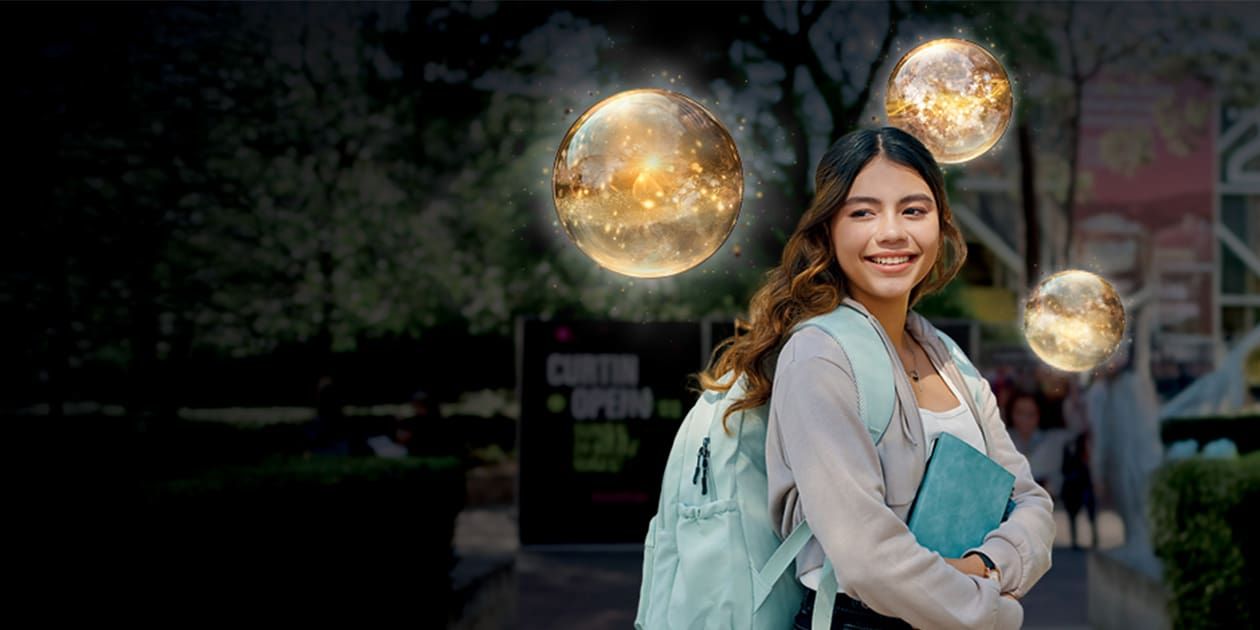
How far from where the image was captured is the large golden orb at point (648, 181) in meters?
2.04

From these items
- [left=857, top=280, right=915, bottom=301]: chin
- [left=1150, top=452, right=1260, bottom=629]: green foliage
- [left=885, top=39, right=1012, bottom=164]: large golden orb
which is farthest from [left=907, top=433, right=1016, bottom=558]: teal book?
[left=1150, top=452, right=1260, bottom=629]: green foliage

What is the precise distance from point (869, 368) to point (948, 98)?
1081 millimetres

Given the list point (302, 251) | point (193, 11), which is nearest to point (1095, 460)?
point (302, 251)

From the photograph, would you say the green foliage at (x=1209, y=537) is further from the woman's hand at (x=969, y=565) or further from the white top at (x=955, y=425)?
the woman's hand at (x=969, y=565)

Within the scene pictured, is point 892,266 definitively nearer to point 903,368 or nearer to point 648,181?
point 903,368

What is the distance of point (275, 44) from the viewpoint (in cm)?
779

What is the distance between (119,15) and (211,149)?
3.58 feet

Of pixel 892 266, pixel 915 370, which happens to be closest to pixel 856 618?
pixel 915 370

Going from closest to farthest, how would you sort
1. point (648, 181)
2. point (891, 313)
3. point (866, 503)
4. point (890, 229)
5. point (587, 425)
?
1. point (866, 503)
2. point (890, 229)
3. point (891, 313)
4. point (648, 181)
5. point (587, 425)

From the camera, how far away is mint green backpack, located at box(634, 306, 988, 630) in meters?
1.58

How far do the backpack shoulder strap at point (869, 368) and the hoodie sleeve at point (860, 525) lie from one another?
0.03 metres

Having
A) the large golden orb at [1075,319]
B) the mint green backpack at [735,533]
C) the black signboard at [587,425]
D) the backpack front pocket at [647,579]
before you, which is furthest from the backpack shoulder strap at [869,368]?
the black signboard at [587,425]

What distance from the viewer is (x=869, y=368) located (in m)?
1.55

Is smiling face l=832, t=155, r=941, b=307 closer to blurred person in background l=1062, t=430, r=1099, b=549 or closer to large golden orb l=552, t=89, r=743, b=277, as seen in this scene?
large golden orb l=552, t=89, r=743, b=277
